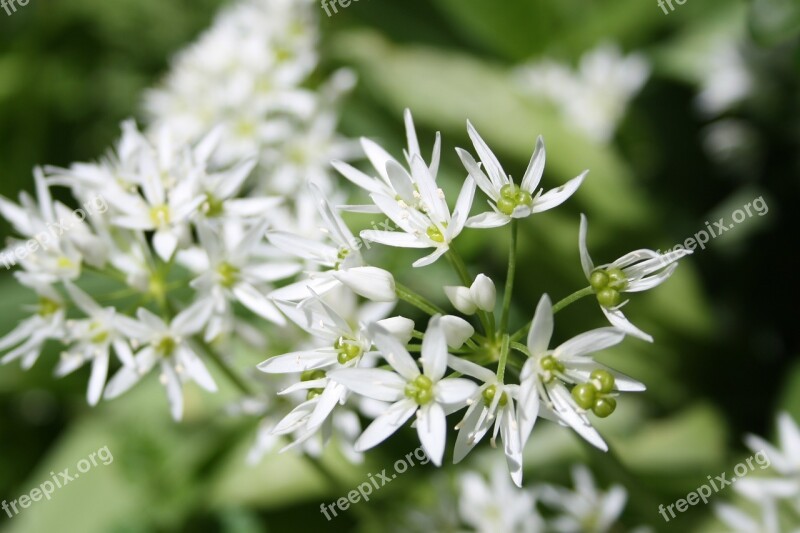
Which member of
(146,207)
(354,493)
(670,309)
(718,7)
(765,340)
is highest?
(146,207)

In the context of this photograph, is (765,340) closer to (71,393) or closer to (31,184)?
(71,393)

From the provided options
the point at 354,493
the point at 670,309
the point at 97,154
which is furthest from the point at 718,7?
the point at 97,154

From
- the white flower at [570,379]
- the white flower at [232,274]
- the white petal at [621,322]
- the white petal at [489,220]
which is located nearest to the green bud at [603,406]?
the white flower at [570,379]

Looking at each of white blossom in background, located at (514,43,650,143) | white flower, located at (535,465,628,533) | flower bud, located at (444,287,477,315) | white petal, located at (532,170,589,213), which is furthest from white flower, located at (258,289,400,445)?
white blossom in background, located at (514,43,650,143)

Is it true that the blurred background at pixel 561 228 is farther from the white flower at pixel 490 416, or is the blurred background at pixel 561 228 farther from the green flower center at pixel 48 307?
the white flower at pixel 490 416

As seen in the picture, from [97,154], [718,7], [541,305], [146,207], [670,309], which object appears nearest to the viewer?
[541,305]

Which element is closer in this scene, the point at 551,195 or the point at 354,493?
the point at 551,195

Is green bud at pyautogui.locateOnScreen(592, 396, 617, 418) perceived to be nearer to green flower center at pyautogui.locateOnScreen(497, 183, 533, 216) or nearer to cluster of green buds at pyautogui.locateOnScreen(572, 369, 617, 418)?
cluster of green buds at pyautogui.locateOnScreen(572, 369, 617, 418)

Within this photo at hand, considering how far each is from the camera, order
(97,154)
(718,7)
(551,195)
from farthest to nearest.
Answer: (97,154) → (718,7) → (551,195)
